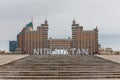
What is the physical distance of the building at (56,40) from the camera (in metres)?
136

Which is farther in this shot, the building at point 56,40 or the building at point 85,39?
the building at point 85,39

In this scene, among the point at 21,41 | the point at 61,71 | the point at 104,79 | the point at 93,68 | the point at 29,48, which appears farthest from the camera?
the point at 21,41

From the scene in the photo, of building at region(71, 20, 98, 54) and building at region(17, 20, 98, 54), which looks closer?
building at region(17, 20, 98, 54)

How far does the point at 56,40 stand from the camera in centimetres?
13675

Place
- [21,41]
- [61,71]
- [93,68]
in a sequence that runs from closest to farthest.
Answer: [61,71] → [93,68] → [21,41]

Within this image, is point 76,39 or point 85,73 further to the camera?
point 76,39

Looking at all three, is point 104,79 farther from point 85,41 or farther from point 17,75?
point 85,41

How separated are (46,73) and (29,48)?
123 meters

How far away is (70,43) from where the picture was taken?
14025 cm

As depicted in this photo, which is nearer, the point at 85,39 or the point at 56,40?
the point at 56,40

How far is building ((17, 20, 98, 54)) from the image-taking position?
13607cm

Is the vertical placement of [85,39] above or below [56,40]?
above

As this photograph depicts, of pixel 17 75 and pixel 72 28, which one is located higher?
pixel 72 28

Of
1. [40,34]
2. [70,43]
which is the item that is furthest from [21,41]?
[70,43]
